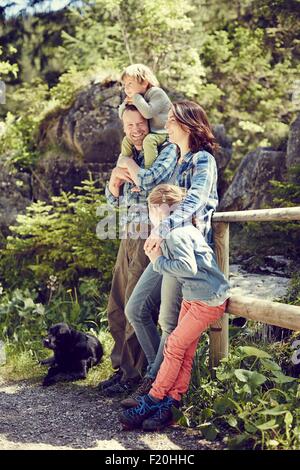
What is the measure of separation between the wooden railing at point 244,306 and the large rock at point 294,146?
396cm

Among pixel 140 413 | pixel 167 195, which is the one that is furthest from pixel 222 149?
pixel 140 413

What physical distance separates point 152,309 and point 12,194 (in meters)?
5.22

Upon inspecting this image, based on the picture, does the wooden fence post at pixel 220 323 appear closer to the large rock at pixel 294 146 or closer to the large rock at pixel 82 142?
the large rock at pixel 294 146

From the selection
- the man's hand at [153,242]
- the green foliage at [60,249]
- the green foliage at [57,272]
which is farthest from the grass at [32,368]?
the man's hand at [153,242]

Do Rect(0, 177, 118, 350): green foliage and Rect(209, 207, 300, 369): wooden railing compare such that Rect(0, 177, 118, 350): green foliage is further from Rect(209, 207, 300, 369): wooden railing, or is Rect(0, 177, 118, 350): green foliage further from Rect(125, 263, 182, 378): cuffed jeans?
Rect(209, 207, 300, 369): wooden railing

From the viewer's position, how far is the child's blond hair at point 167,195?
12.5 feet

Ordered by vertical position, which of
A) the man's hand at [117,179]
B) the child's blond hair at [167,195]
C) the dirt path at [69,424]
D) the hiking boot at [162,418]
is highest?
the man's hand at [117,179]

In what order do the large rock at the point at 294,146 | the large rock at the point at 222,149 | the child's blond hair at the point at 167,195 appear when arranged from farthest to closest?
the large rock at the point at 222,149 < the large rock at the point at 294,146 < the child's blond hair at the point at 167,195

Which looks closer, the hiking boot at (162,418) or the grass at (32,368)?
the hiking boot at (162,418)

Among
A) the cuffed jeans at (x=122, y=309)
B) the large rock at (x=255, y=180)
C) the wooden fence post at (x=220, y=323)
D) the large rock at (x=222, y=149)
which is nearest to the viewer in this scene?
the wooden fence post at (x=220, y=323)

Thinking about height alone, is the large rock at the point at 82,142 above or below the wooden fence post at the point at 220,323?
above

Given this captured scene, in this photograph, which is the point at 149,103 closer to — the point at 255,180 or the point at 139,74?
the point at 139,74

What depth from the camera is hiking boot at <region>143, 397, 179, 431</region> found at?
3.71m
